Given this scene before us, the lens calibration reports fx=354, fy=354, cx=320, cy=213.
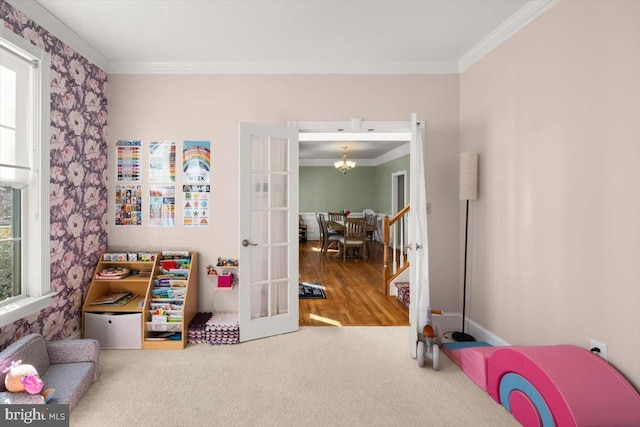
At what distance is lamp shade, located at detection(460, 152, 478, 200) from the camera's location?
313cm

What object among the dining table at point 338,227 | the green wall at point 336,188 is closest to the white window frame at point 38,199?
the dining table at point 338,227

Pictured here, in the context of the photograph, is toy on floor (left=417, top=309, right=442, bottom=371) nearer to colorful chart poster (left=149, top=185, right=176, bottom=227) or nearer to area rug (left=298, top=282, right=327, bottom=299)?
area rug (left=298, top=282, right=327, bottom=299)

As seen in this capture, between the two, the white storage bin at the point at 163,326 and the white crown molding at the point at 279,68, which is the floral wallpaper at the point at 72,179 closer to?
the white crown molding at the point at 279,68

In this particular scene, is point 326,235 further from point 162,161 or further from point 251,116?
point 162,161

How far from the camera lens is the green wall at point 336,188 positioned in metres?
10.8

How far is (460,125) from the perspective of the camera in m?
3.60

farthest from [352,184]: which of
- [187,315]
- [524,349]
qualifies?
[524,349]

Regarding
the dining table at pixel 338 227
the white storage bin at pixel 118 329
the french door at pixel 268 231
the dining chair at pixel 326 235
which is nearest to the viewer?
the white storage bin at pixel 118 329

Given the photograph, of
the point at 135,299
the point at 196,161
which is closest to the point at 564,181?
the point at 196,161

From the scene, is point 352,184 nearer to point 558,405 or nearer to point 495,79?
point 495,79

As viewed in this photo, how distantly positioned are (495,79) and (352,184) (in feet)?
26.0

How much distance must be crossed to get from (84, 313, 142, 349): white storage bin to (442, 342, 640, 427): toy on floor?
2844 mm

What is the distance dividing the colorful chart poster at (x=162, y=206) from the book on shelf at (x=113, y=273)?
1.67 ft

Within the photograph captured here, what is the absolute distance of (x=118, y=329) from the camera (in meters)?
3.11
